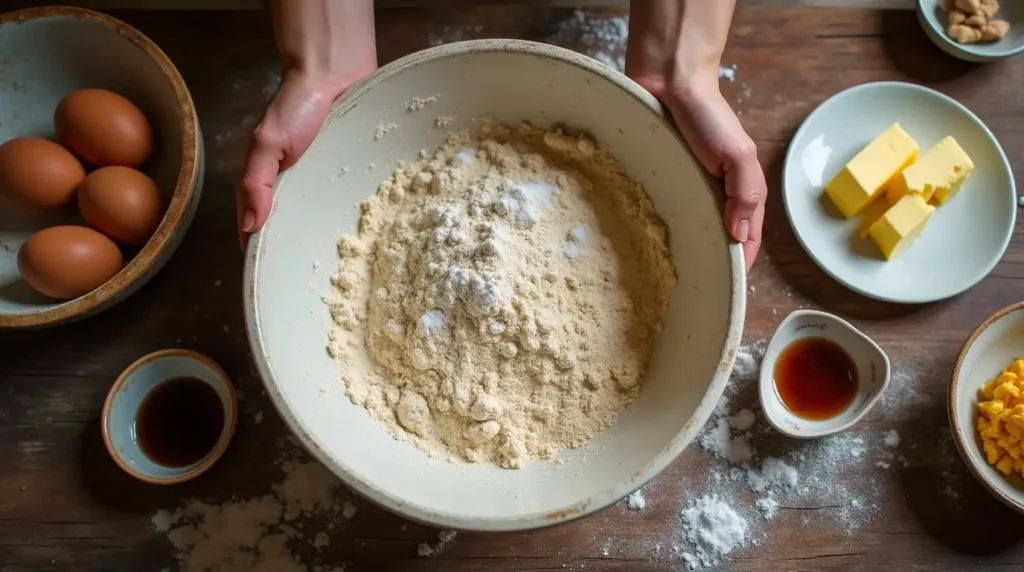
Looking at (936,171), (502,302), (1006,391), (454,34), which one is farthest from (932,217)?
(454,34)

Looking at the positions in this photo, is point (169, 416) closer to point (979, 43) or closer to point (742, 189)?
point (742, 189)

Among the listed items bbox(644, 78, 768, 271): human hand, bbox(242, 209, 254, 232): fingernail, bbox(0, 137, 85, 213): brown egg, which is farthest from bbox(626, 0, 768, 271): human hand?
bbox(0, 137, 85, 213): brown egg

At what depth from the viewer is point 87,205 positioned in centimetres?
Answer: 131

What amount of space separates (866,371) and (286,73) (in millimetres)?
1165

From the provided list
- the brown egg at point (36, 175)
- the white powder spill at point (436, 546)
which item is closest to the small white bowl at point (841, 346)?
the white powder spill at point (436, 546)

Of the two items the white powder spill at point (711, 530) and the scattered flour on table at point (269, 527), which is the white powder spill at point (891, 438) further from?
the scattered flour on table at point (269, 527)

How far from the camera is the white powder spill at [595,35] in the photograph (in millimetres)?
1520

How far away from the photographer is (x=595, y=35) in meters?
1.53

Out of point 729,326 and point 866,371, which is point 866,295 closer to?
point 866,371

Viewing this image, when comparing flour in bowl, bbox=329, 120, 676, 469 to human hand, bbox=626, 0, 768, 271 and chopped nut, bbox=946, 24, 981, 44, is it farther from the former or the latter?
chopped nut, bbox=946, 24, 981, 44

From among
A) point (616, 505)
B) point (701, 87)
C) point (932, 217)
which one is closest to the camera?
point (701, 87)

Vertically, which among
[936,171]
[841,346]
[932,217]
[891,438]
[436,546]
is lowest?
[436,546]

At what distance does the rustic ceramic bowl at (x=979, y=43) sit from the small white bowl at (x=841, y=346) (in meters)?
0.65

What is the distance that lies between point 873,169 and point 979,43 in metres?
0.44
